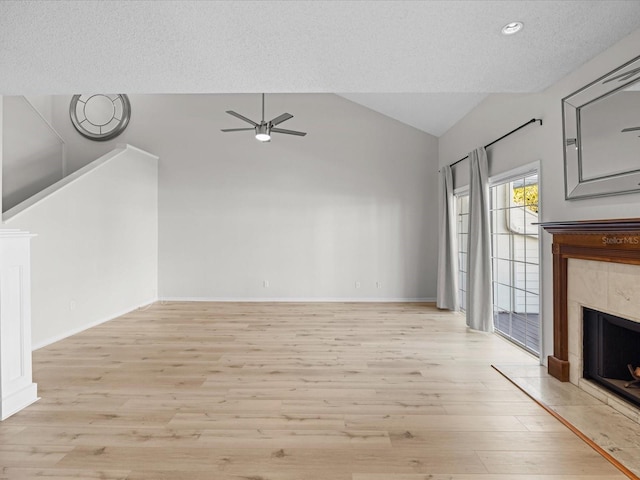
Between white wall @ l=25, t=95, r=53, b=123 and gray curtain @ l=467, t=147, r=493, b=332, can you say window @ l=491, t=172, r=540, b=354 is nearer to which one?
gray curtain @ l=467, t=147, r=493, b=332

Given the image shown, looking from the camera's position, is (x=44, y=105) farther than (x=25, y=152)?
Yes

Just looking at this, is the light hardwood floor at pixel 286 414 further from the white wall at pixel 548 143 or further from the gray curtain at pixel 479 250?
the white wall at pixel 548 143

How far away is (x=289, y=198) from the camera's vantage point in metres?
6.66

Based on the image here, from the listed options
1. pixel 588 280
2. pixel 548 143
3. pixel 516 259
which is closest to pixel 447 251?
pixel 516 259

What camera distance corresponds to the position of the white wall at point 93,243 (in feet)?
13.6

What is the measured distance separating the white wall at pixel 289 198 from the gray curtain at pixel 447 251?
613mm

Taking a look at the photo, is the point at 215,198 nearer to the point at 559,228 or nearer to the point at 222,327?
the point at 222,327

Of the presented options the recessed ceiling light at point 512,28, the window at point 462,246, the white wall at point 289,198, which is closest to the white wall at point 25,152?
the white wall at point 289,198

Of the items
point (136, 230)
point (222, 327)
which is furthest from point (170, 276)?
point (222, 327)

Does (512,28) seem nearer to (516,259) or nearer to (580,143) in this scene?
(580,143)

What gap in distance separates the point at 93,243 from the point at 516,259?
5602mm

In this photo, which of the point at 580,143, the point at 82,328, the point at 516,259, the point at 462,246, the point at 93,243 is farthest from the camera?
the point at 462,246

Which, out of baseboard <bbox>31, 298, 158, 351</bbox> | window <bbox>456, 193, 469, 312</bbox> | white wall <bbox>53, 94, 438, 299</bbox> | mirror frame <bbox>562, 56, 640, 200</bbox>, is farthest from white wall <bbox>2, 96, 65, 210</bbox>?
mirror frame <bbox>562, 56, 640, 200</bbox>

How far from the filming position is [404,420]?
7.88ft
